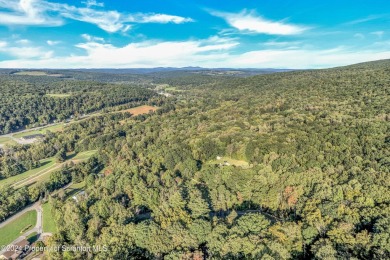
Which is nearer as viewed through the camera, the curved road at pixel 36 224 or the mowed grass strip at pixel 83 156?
the curved road at pixel 36 224

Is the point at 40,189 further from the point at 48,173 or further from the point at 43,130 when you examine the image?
the point at 43,130

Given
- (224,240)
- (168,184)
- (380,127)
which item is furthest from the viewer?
(380,127)

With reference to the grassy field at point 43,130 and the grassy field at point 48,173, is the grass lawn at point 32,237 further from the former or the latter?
the grassy field at point 43,130

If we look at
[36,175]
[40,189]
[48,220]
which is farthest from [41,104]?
[48,220]

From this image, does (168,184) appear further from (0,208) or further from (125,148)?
(0,208)

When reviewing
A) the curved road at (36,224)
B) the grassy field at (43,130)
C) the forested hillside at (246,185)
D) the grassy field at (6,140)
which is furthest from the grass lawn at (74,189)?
the grassy field at (6,140)

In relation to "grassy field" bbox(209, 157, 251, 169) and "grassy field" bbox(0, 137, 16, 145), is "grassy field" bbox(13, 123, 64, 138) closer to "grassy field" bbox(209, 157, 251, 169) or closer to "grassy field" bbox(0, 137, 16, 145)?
"grassy field" bbox(0, 137, 16, 145)

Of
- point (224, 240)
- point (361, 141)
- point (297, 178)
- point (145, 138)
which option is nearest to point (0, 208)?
point (145, 138)
